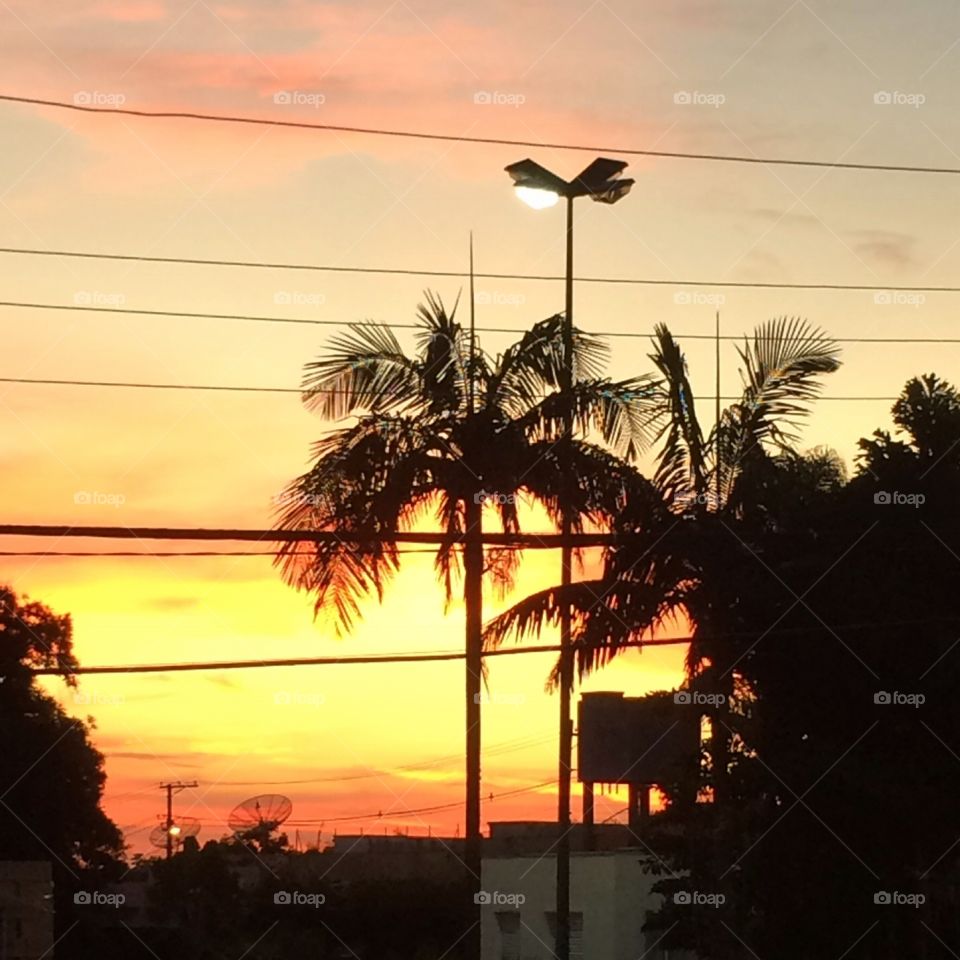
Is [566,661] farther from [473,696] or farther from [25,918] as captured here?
[25,918]

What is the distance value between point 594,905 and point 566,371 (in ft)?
44.0

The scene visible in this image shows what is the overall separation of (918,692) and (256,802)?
79.8 ft

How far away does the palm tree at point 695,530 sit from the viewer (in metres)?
25.2

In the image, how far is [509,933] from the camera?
3991cm

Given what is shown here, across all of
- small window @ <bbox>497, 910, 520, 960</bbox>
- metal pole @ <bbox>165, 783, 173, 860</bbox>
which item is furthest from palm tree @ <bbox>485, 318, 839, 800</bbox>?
metal pole @ <bbox>165, 783, 173, 860</bbox>

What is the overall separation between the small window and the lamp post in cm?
1222

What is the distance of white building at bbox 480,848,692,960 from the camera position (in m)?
35.6

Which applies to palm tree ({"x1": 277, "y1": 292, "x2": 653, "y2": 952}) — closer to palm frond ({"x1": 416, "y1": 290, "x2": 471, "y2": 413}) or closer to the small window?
palm frond ({"x1": 416, "y1": 290, "x2": 471, "y2": 413})

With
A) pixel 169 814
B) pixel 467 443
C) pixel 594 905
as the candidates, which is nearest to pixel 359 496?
pixel 467 443

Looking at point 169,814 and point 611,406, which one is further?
point 169,814

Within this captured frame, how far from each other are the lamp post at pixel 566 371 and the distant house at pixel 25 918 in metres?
15.2

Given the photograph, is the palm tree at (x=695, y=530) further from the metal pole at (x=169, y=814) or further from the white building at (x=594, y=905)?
the metal pole at (x=169, y=814)

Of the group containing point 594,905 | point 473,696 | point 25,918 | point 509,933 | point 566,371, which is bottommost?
point 509,933

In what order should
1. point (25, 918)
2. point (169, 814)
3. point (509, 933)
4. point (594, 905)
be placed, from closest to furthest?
point (594, 905) → point (25, 918) → point (509, 933) → point (169, 814)
